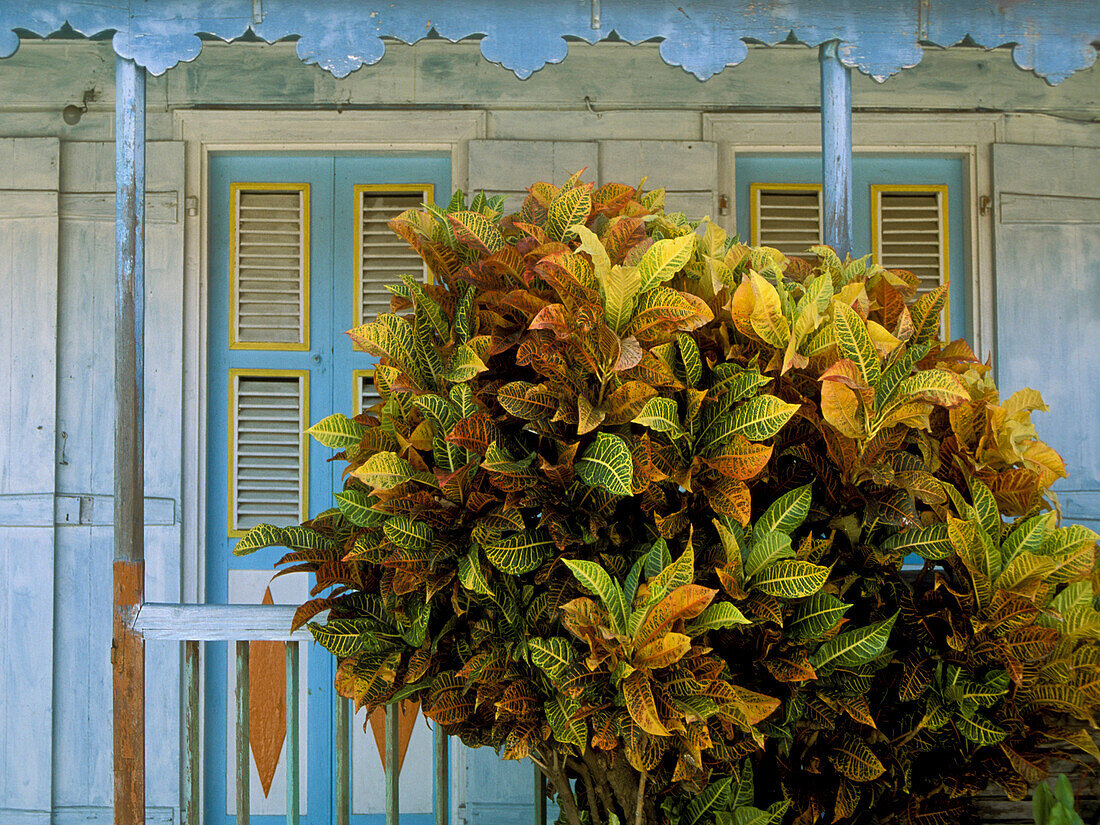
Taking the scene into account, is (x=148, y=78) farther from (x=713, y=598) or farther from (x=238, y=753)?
(x=713, y=598)

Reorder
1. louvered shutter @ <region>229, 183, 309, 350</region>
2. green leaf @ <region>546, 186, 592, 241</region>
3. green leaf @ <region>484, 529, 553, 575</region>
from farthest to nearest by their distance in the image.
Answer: louvered shutter @ <region>229, 183, 309, 350</region>
green leaf @ <region>546, 186, 592, 241</region>
green leaf @ <region>484, 529, 553, 575</region>

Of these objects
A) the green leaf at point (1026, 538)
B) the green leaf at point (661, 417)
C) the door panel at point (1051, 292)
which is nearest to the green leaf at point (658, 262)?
the green leaf at point (661, 417)

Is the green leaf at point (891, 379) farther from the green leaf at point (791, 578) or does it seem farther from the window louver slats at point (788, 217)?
the window louver slats at point (788, 217)

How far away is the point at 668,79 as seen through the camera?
3900 millimetres

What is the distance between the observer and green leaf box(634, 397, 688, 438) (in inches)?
70.8

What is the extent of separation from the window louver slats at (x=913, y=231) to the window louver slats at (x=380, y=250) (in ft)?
6.70

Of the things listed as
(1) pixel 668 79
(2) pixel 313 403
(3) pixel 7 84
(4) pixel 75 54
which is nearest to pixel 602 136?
(1) pixel 668 79

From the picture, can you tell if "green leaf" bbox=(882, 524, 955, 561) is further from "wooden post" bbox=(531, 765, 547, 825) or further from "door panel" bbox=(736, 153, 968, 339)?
Answer: "door panel" bbox=(736, 153, 968, 339)

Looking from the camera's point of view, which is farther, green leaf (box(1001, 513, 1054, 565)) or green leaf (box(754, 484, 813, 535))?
green leaf (box(1001, 513, 1054, 565))

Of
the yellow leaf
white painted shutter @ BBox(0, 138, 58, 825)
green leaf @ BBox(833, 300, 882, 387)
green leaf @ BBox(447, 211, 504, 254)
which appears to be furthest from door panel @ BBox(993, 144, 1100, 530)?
white painted shutter @ BBox(0, 138, 58, 825)

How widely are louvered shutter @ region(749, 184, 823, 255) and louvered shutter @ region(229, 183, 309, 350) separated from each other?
1996 millimetres

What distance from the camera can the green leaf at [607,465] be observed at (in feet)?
5.68

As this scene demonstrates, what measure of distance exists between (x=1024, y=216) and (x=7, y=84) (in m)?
4.38

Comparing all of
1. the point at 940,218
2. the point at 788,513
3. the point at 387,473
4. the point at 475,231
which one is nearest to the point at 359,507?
the point at 387,473
